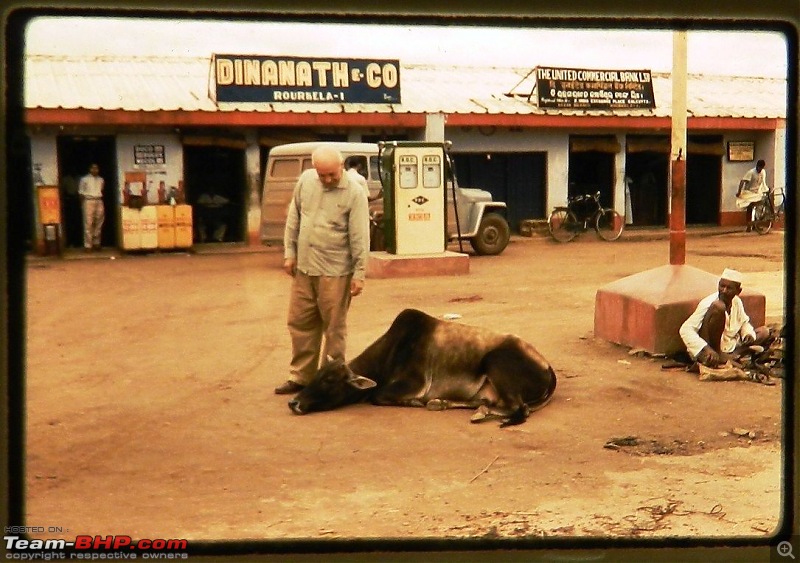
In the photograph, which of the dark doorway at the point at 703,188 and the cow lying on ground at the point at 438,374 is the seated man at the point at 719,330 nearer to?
the cow lying on ground at the point at 438,374

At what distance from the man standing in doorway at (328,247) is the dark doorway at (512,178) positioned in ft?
45.1

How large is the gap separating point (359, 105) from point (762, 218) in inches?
342

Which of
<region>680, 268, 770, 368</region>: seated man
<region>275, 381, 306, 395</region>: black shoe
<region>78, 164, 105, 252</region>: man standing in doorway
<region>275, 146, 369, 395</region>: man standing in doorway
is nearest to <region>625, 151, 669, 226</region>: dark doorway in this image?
<region>78, 164, 105, 252</region>: man standing in doorway

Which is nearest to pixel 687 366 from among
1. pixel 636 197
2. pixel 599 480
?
pixel 599 480

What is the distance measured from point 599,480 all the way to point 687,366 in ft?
8.33

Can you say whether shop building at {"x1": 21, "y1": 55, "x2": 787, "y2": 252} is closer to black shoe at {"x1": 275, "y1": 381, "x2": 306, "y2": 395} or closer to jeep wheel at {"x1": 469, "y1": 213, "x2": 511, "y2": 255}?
jeep wheel at {"x1": 469, "y1": 213, "x2": 511, "y2": 255}

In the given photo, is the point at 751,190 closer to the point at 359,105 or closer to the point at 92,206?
the point at 359,105

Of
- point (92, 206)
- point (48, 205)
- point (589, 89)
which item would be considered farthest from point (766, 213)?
point (48, 205)

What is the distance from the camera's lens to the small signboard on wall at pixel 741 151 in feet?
68.6

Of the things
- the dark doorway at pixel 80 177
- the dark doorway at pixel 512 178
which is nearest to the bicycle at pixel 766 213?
the dark doorway at pixel 512 178

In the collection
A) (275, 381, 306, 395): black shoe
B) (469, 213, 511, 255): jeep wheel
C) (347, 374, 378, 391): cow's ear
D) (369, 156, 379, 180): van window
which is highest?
(369, 156, 379, 180): van window

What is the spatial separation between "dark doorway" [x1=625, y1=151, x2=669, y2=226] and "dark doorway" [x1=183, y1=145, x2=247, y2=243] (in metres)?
9.30

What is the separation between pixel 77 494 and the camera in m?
4.16

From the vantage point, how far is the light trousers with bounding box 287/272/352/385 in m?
5.85
